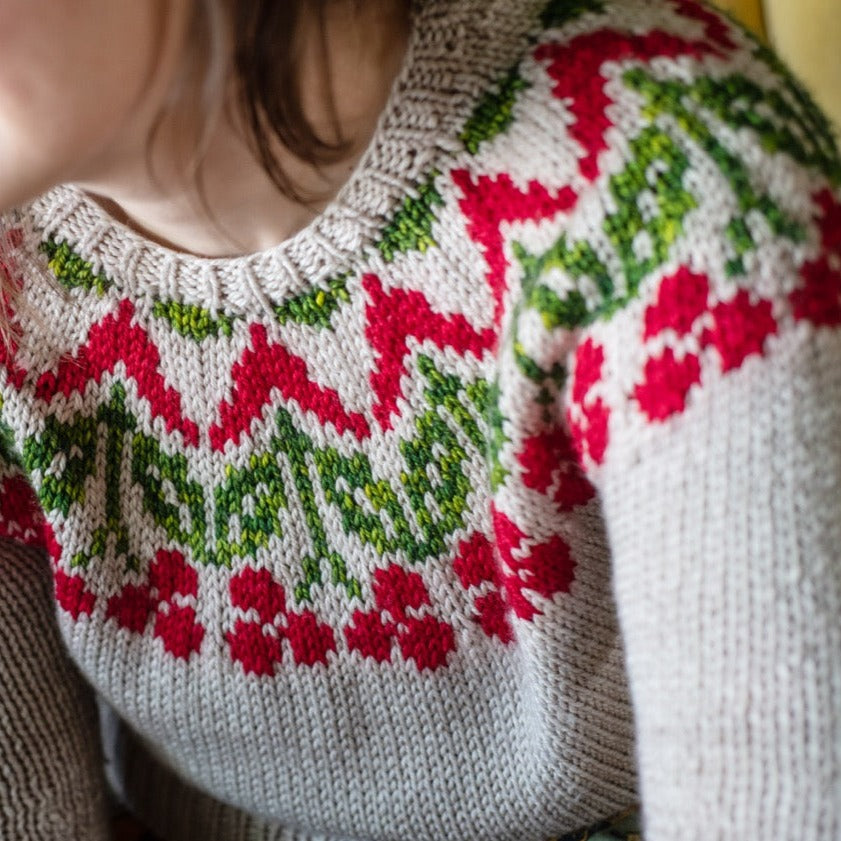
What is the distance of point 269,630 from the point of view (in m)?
0.65

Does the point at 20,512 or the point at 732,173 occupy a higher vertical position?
the point at 732,173

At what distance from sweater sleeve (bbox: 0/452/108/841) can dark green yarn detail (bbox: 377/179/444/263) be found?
0.30 metres

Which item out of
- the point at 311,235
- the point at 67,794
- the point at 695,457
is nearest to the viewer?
the point at 695,457

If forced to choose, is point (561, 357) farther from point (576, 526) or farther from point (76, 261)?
point (76, 261)

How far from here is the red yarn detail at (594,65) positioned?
1.51 ft

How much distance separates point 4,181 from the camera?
18.9 inches

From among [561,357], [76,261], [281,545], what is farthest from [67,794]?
[561,357]

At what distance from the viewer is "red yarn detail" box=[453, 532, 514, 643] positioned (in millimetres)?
597

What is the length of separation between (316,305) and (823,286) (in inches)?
9.8

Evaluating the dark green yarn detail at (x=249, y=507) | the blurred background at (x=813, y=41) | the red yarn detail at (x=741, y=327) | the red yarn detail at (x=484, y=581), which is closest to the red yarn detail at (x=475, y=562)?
the red yarn detail at (x=484, y=581)

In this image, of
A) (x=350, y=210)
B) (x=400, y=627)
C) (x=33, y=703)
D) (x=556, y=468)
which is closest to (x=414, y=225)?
(x=350, y=210)

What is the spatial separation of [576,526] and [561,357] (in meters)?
0.11

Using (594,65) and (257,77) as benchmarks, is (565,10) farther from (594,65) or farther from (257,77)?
(257,77)

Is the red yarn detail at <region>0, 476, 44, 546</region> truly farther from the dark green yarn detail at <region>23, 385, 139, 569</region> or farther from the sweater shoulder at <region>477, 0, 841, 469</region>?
the sweater shoulder at <region>477, 0, 841, 469</region>
